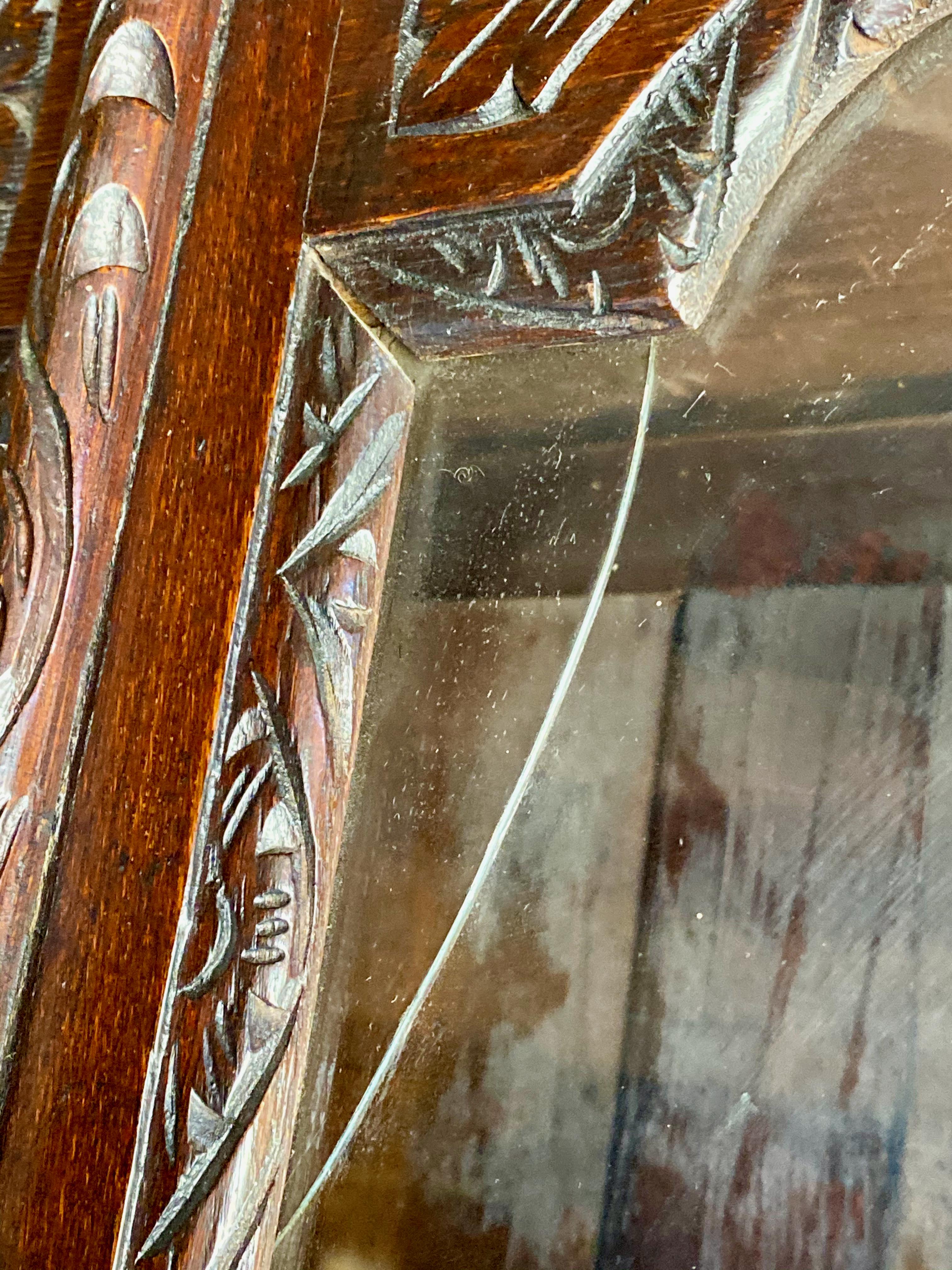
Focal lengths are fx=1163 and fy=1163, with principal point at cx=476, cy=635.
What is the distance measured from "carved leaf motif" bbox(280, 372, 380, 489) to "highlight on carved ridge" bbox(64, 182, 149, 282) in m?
0.13

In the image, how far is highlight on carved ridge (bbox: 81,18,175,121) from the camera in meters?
0.69

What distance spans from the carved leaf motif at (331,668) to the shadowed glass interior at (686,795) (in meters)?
0.04

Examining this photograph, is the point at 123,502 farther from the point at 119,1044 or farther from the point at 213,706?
the point at 119,1044

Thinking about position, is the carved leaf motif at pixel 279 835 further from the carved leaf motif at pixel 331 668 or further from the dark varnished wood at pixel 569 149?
the dark varnished wood at pixel 569 149

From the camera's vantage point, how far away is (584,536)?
2.30 feet

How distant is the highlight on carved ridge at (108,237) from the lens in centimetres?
68

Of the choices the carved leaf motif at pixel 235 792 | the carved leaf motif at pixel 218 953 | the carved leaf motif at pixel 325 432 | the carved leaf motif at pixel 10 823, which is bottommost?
the carved leaf motif at pixel 218 953

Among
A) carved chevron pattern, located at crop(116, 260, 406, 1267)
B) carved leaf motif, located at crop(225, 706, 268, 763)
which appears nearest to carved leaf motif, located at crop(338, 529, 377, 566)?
carved chevron pattern, located at crop(116, 260, 406, 1267)

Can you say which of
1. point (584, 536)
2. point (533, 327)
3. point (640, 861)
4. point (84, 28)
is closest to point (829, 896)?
point (640, 861)

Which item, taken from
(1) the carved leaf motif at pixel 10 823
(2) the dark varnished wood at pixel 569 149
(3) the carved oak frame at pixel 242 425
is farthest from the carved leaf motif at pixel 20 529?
(2) the dark varnished wood at pixel 569 149

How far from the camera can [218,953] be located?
0.63m

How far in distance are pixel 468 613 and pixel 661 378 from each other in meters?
0.18

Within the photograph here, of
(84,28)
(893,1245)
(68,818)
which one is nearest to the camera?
(893,1245)

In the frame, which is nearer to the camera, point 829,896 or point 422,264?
point 829,896
